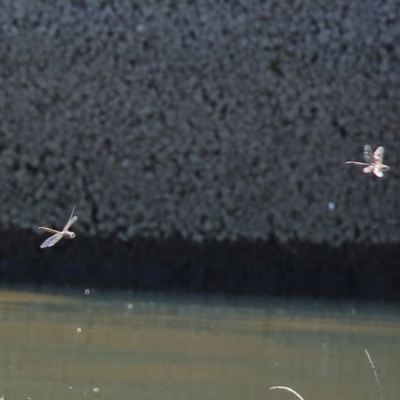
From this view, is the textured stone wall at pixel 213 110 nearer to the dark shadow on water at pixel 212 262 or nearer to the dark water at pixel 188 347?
the dark shadow on water at pixel 212 262

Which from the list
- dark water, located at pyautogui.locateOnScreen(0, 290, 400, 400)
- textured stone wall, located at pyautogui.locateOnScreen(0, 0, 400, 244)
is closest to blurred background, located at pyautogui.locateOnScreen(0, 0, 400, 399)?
textured stone wall, located at pyautogui.locateOnScreen(0, 0, 400, 244)

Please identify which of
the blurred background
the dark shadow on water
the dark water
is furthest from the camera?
the blurred background

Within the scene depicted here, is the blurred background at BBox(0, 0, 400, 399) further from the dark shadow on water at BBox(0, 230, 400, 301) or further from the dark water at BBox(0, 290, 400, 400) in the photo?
the dark water at BBox(0, 290, 400, 400)

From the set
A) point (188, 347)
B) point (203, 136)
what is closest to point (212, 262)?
point (203, 136)

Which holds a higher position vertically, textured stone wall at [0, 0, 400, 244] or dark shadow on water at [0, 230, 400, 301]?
textured stone wall at [0, 0, 400, 244]

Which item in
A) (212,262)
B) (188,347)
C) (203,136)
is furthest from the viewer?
(203,136)

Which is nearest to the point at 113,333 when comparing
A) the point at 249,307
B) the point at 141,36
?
the point at 249,307

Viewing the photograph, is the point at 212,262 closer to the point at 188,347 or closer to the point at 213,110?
the point at 213,110
